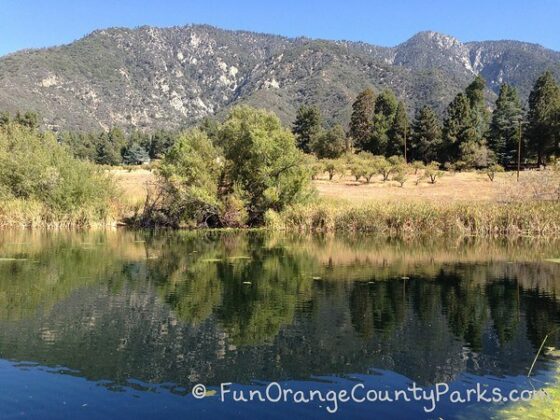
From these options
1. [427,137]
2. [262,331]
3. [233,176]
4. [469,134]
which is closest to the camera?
[262,331]

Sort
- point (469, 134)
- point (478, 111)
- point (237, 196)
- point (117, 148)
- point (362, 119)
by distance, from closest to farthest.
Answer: point (237, 196), point (469, 134), point (478, 111), point (362, 119), point (117, 148)

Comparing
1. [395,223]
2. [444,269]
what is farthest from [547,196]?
[444,269]

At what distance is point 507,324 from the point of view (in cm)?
1471

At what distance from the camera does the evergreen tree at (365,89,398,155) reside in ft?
293

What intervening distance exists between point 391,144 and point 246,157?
1987 inches

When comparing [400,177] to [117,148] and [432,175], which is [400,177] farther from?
[117,148]

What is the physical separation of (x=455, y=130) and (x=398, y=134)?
9.90 meters

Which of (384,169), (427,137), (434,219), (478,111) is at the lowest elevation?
(434,219)

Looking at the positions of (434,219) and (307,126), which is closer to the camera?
(434,219)

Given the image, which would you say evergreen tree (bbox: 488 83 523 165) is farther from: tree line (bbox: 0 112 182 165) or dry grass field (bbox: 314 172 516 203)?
tree line (bbox: 0 112 182 165)

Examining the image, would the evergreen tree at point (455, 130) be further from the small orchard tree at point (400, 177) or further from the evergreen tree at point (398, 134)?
the small orchard tree at point (400, 177)

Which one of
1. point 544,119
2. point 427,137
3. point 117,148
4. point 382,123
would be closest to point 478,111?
point 427,137

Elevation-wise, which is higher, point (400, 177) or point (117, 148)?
point (117, 148)

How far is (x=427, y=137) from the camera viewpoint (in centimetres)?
8350
